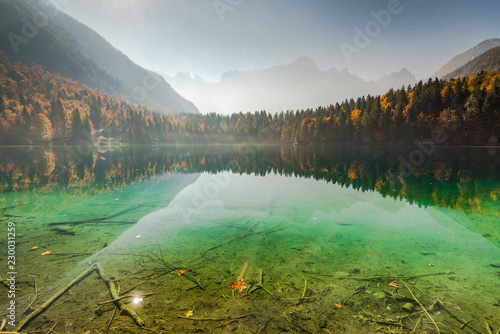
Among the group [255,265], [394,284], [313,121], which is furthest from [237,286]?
[313,121]

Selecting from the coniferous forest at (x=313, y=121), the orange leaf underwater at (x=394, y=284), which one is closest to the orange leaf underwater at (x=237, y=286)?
the orange leaf underwater at (x=394, y=284)

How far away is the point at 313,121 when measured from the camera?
375ft

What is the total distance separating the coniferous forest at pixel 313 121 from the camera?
233 ft

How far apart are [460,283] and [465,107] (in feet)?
315

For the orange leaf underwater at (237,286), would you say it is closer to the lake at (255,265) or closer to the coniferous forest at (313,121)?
the lake at (255,265)

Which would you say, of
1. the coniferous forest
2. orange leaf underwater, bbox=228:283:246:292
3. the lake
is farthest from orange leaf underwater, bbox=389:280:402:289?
the coniferous forest

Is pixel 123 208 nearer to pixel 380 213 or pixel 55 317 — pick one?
pixel 55 317

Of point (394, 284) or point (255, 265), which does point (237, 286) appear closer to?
point (255, 265)

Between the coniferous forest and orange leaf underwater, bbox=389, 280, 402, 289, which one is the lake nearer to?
orange leaf underwater, bbox=389, 280, 402, 289

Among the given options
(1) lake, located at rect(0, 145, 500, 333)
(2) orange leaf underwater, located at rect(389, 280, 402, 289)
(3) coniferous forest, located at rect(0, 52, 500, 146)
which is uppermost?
(3) coniferous forest, located at rect(0, 52, 500, 146)

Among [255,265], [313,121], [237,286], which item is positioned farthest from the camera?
[313,121]

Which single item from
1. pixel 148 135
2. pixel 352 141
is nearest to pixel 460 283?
pixel 352 141

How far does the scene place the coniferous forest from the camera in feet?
233

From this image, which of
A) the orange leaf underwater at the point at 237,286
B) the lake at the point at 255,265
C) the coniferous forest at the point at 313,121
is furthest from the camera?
the coniferous forest at the point at 313,121
